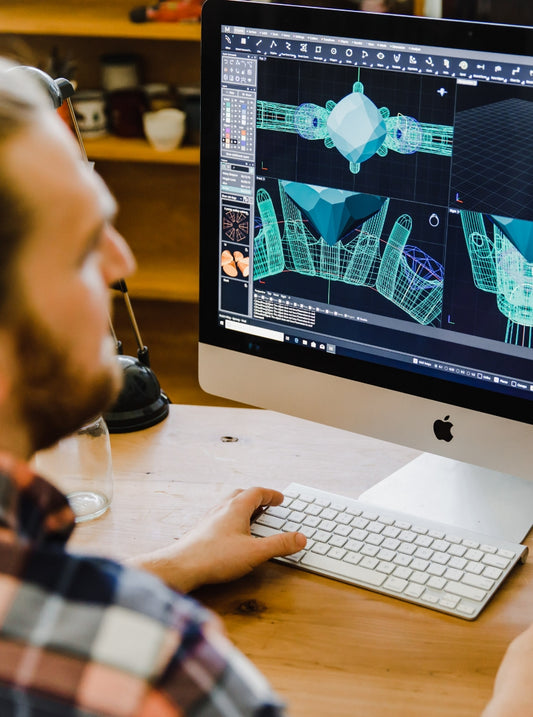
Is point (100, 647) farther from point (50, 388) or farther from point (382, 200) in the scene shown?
point (382, 200)

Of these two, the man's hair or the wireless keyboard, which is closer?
the man's hair

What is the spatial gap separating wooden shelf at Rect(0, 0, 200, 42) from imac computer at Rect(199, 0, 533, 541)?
1610 mm

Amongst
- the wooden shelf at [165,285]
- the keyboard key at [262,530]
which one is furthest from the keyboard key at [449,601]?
the wooden shelf at [165,285]

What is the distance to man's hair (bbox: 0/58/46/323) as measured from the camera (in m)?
0.54

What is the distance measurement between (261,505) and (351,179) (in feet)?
1.28

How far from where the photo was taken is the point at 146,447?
1369mm

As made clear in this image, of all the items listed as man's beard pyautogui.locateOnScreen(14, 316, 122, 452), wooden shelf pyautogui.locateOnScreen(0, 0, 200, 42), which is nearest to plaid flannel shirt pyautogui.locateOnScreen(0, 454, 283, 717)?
man's beard pyautogui.locateOnScreen(14, 316, 122, 452)

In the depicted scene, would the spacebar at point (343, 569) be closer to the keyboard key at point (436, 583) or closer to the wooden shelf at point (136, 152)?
the keyboard key at point (436, 583)

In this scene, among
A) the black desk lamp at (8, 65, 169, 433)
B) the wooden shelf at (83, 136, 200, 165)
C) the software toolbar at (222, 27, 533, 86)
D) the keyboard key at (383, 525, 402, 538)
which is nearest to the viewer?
the software toolbar at (222, 27, 533, 86)

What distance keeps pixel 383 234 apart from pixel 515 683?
1.64 feet

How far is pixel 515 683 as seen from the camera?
2.77ft

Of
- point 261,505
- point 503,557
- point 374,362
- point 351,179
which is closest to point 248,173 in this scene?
point 351,179

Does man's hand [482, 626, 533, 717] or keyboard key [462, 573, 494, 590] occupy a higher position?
man's hand [482, 626, 533, 717]

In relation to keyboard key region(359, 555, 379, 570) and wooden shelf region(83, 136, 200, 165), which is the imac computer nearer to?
keyboard key region(359, 555, 379, 570)
